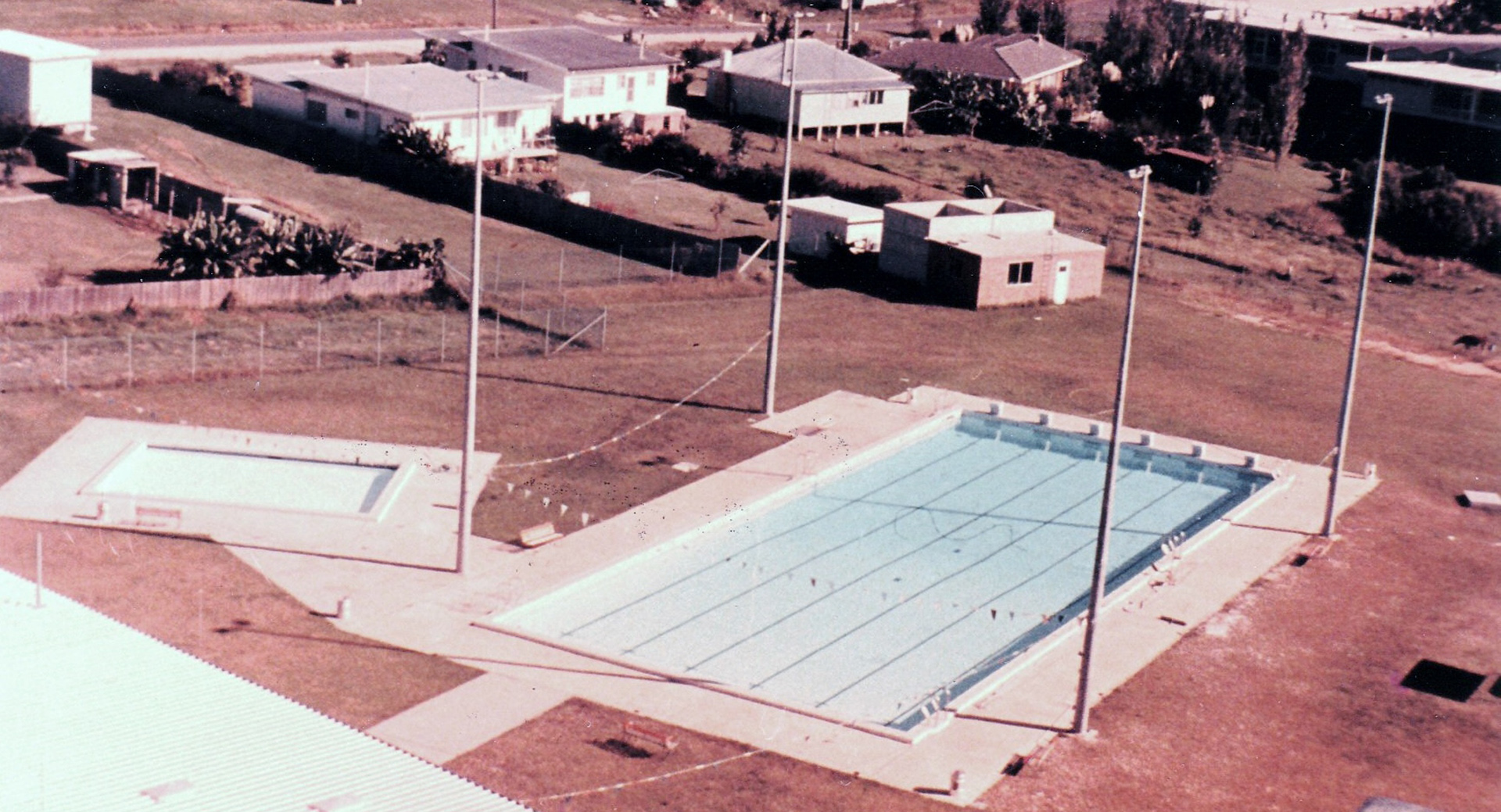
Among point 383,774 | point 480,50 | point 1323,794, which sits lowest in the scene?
point 1323,794

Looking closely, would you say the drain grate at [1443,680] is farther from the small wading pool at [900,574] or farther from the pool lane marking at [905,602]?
the pool lane marking at [905,602]

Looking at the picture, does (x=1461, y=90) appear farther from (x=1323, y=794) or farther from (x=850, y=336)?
(x=1323, y=794)

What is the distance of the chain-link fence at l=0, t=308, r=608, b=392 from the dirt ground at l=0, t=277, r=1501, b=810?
2.49 feet

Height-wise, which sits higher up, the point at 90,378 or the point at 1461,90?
the point at 1461,90

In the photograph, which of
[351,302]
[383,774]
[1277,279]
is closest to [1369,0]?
Answer: [1277,279]

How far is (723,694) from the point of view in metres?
31.9

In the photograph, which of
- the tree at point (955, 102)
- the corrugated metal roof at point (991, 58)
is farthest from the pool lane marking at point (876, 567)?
the corrugated metal roof at point (991, 58)

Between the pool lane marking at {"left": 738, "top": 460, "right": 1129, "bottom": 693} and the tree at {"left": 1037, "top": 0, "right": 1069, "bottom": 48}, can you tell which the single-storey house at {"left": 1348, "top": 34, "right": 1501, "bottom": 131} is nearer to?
the tree at {"left": 1037, "top": 0, "right": 1069, "bottom": 48}

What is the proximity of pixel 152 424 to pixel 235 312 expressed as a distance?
394 inches

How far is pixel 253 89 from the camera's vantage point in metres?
78.8

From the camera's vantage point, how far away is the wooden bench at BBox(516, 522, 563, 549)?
38156 mm

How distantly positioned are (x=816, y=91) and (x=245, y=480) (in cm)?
5182

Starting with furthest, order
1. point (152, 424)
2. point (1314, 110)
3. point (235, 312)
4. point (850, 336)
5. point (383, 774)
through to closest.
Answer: point (1314, 110), point (850, 336), point (235, 312), point (152, 424), point (383, 774)

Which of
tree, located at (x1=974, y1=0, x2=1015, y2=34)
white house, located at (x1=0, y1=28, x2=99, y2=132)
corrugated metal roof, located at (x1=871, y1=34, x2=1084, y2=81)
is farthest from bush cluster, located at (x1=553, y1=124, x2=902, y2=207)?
tree, located at (x1=974, y1=0, x2=1015, y2=34)
